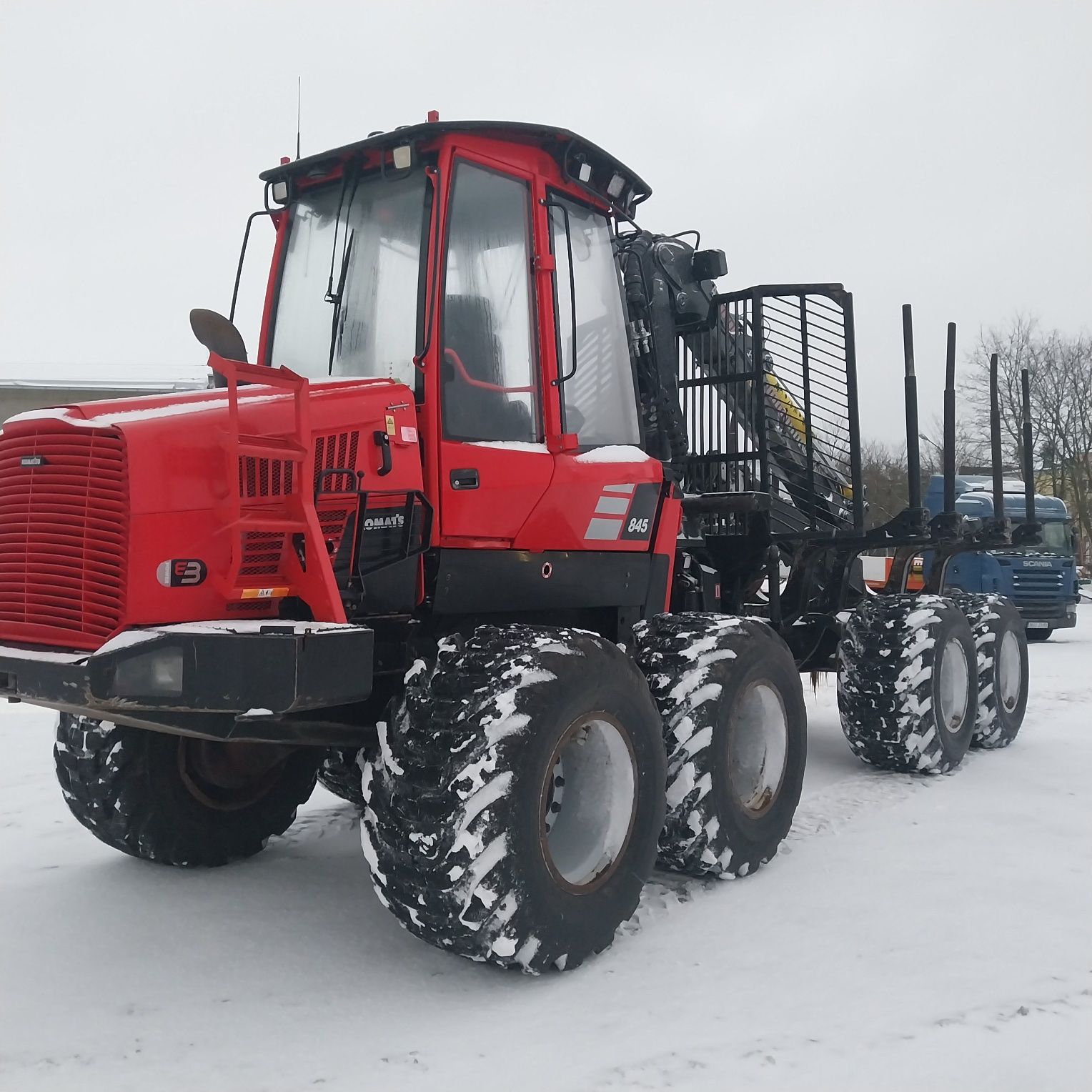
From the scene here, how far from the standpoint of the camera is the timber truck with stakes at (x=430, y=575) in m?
3.18

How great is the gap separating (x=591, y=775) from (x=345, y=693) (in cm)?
115


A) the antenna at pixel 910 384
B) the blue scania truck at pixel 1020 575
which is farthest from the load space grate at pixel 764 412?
the blue scania truck at pixel 1020 575

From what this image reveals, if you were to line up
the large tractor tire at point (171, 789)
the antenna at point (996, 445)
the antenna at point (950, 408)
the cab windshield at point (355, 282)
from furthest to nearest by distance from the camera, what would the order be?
the antenna at point (996, 445) < the antenna at point (950, 408) < the large tractor tire at point (171, 789) < the cab windshield at point (355, 282)

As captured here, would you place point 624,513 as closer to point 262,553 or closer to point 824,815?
point 262,553

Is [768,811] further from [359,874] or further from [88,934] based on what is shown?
[88,934]

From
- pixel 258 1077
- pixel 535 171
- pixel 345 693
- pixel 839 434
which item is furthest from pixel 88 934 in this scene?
pixel 839 434

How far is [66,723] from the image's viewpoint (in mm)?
4539

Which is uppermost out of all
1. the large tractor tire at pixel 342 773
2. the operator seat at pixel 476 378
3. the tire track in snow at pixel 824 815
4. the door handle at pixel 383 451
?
the operator seat at pixel 476 378

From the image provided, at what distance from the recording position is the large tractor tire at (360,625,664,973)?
10.7 feet

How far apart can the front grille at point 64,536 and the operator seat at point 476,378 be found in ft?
3.87

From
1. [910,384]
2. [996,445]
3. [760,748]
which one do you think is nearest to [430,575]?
[760,748]

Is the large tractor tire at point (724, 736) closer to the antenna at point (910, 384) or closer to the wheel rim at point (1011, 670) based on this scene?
the antenna at point (910, 384)

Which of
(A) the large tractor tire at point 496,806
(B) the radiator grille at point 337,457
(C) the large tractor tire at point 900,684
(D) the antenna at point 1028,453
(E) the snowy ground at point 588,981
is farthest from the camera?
(D) the antenna at point 1028,453

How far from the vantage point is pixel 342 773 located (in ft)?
16.6
